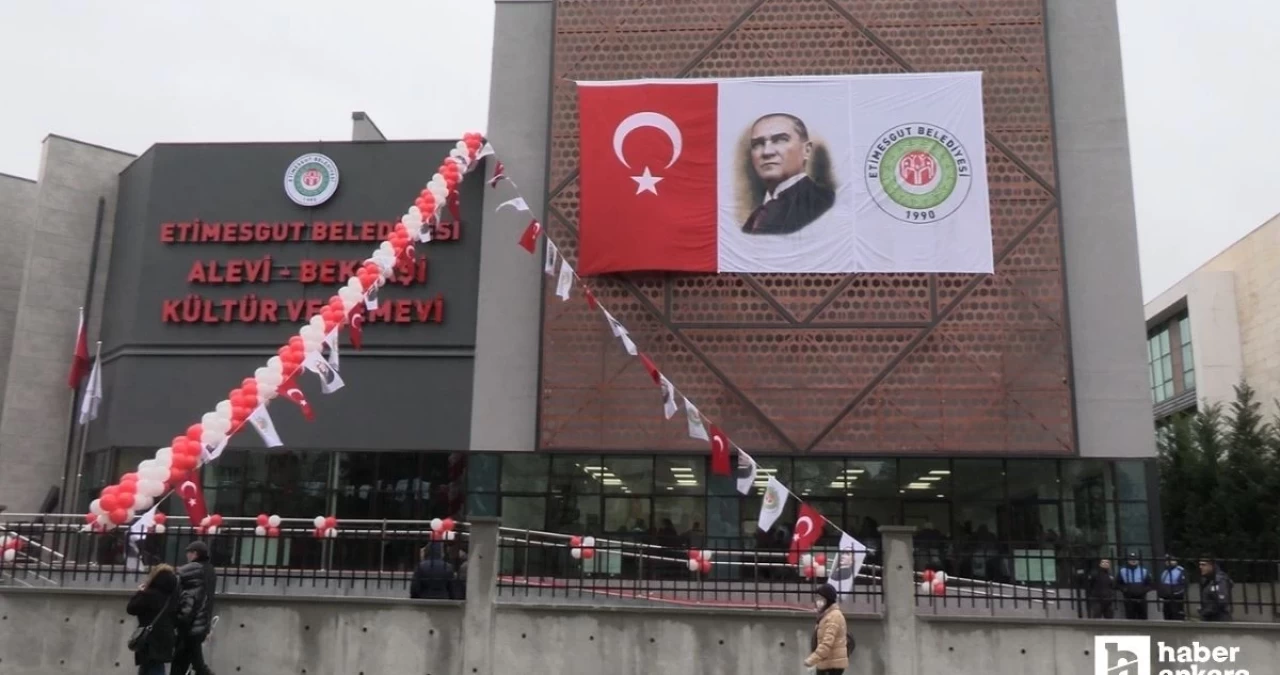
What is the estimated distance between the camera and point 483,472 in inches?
922

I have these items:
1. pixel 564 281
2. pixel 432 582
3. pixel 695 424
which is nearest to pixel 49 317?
pixel 564 281

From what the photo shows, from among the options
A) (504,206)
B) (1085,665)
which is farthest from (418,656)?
(504,206)

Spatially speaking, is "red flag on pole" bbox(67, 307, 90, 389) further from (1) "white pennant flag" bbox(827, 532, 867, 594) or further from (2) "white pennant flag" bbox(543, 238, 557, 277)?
(1) "white pennant flag" bbox(827, 532, 867, 594)

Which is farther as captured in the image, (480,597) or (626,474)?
(626,474)

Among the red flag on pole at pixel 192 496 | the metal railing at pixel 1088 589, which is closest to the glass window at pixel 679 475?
the metal railing at pixel 1088 589

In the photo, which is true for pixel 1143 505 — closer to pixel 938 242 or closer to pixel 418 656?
pixel 938 242

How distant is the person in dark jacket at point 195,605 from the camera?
489 inches

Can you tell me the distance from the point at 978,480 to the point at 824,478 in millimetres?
3132

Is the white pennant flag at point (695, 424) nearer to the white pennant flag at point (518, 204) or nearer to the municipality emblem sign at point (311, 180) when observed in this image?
the white pennant flag at point (518, 204)

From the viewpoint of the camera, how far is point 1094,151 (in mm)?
23281

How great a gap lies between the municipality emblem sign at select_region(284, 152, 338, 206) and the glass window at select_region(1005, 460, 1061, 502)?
1631cm

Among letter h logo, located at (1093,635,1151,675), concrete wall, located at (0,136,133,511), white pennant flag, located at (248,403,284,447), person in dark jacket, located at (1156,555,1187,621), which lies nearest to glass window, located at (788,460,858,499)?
person in dark jacket, located at (1156,555,1187,621)

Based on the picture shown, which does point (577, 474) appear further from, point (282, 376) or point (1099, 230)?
point (1099, 230)

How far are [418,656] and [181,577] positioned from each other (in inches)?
135
